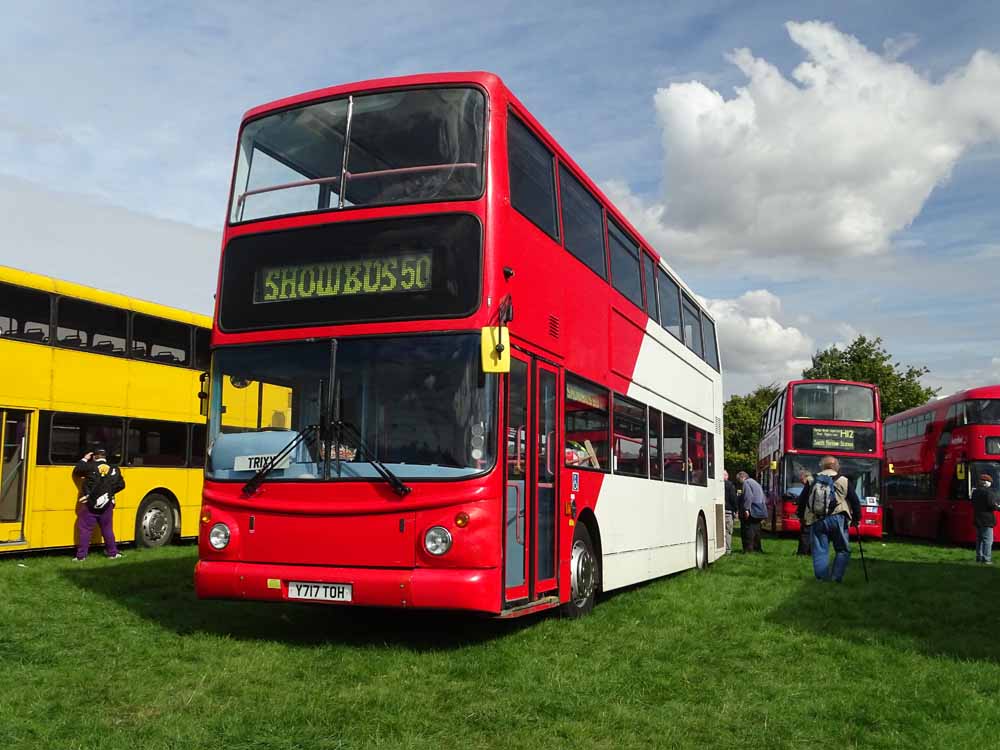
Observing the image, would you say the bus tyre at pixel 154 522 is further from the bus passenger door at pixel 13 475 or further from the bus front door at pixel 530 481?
the bus front door at pixel 530 481

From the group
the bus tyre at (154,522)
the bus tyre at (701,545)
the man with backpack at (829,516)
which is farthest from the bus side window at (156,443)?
the man with backpack at (829,516)

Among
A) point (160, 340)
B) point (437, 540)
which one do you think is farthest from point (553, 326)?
point (160, 340)

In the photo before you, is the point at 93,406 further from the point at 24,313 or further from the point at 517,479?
the point at 517,479

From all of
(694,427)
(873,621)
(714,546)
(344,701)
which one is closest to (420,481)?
(344,701)

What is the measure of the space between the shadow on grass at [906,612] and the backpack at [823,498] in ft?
3.25

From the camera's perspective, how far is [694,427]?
17281 millimetres

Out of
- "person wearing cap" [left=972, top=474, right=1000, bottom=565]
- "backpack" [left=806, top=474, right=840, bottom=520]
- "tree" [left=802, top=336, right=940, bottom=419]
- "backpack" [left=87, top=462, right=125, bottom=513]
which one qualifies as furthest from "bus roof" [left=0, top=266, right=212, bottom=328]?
"tree" [left=802, top=336, right=940, bottom=419]

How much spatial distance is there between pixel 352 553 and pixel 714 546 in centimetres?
1153

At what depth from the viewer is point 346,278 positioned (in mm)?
8875

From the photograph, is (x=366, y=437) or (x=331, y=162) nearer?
(x=366, y=437)

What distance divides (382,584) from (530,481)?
1756 millimetres

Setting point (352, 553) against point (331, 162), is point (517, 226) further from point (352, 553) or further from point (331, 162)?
point (352, 553)

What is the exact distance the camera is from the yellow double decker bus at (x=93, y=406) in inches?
615

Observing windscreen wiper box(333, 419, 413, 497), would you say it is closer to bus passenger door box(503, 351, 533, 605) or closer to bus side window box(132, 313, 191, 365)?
bus passenger door box(503, 351, 533, 605)
